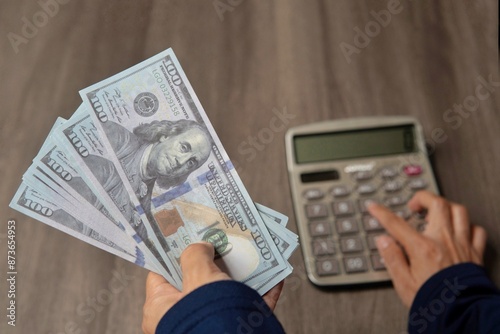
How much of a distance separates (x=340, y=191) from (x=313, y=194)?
3 centimetres

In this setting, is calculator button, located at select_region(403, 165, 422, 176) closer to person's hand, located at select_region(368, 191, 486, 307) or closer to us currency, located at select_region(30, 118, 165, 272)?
person's hand, located at select_region(368, 191, 486, 307)

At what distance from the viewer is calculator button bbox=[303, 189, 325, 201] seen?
0.47 m

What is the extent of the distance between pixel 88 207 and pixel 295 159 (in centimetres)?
23

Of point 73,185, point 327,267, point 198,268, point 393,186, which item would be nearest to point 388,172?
point 393,186

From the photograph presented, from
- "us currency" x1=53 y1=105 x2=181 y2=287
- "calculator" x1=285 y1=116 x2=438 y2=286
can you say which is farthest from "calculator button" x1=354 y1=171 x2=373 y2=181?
"us currency" x1=53 y1=105 x2=181 y2=287

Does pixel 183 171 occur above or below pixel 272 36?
below

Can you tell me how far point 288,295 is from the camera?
45 centimetres

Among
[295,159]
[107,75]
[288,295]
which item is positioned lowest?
[288,295]

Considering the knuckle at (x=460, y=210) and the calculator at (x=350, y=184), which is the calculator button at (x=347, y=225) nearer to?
the calculator at (x=350, y=184)

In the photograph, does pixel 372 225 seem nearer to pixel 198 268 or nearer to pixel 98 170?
pixel 198 268

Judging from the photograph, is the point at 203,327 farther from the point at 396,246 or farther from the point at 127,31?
the point at 127,31

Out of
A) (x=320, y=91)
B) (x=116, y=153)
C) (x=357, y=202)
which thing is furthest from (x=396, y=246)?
(x=116, y=153)

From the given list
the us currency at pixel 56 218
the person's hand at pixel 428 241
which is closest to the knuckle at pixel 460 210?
the person's hand at pixel 428 241

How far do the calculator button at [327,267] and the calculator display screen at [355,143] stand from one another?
11 cm
